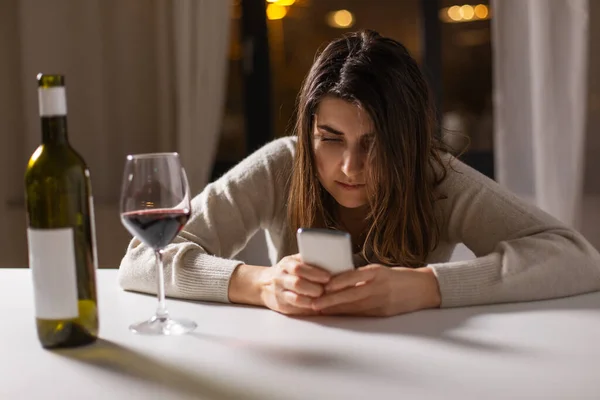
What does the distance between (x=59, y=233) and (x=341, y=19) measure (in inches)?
120

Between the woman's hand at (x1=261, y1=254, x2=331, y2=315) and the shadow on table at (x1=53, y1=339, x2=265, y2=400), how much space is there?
10.7 inches

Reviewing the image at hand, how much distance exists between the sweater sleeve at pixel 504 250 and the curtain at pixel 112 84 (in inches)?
68.8

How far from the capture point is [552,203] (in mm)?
2857

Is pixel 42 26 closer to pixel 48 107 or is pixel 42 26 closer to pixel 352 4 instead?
pixel 352 4

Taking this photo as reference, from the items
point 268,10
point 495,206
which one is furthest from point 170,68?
point 495,206

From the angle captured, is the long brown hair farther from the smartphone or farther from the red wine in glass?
the red wine in glass

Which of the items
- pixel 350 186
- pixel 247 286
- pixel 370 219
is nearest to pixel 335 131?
pixel 350 186

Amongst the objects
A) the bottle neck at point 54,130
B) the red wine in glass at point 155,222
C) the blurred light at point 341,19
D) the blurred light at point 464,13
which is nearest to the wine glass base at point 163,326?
the red wine in glass at point 155,222

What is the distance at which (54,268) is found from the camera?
930mm

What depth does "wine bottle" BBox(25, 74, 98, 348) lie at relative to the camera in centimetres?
93

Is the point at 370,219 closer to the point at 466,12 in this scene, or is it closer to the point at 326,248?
the point at 326,248

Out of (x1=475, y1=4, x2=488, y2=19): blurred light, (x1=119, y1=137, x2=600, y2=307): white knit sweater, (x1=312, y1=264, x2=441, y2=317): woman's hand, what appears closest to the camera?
(x1=312, y1=264, x2=441, y2=317): woman's hand

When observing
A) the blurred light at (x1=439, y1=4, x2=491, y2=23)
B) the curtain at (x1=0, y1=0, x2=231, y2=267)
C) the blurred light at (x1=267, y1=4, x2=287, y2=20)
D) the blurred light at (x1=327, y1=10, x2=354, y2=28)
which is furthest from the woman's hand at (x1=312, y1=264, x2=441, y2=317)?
the blurred light at (x1=327, y1=10, x2=354, y2=28)

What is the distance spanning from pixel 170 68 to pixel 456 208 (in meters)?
1.99
